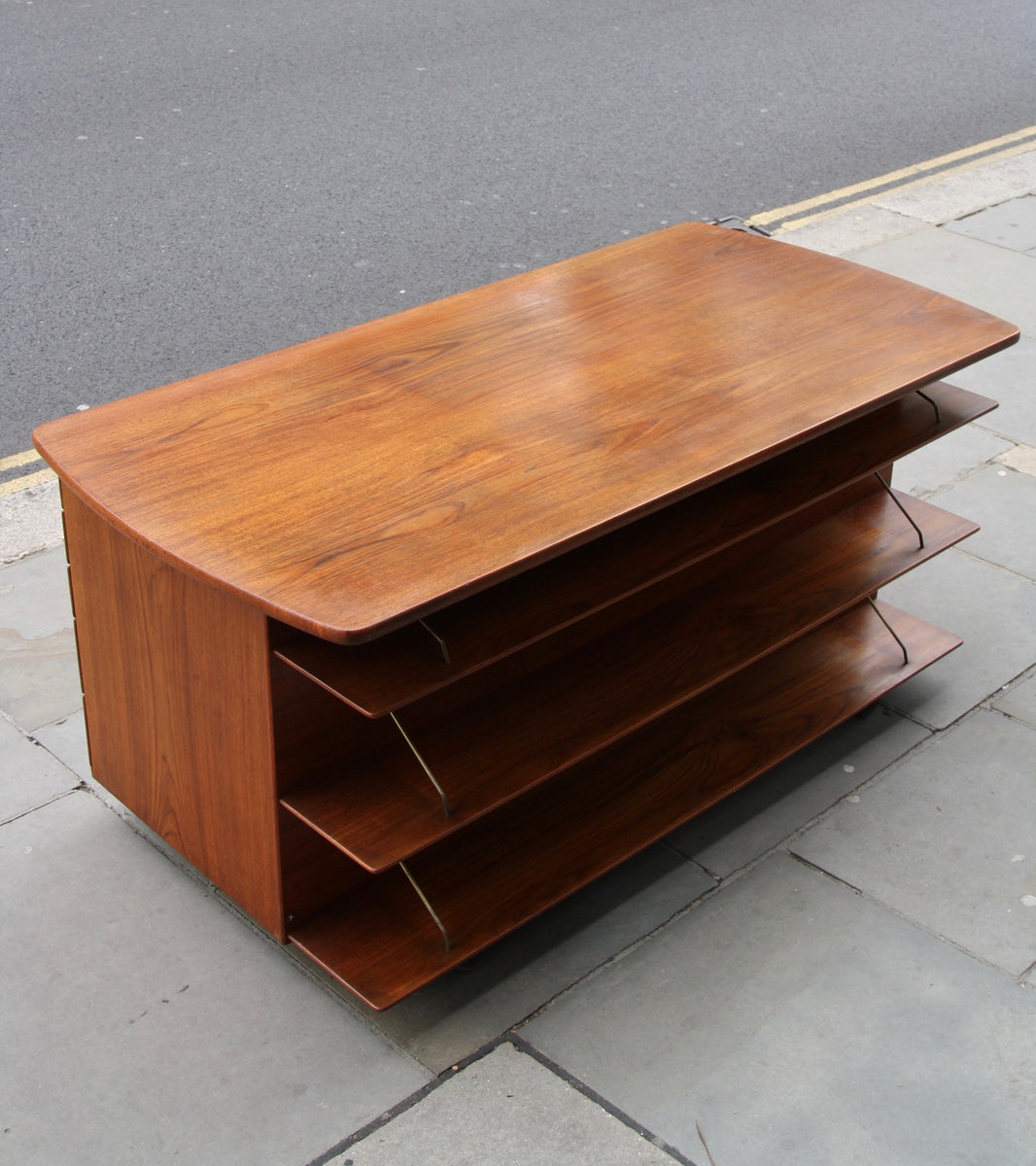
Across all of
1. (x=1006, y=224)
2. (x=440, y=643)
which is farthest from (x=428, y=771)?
(x=1006, y=224)

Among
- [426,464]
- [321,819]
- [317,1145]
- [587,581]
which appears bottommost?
[317,1145]

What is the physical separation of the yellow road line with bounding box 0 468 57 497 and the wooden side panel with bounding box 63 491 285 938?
1.49 metres

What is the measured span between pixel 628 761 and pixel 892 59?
6.95 metres

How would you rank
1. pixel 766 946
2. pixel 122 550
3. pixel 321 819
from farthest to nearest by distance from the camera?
pixel 766 946 → pixel 122 550 → pixel 321 819

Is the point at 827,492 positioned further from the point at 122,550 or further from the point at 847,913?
the point at 122,550

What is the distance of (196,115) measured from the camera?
6953 millimetres

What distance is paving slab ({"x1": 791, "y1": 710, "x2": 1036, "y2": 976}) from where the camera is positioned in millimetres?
2799

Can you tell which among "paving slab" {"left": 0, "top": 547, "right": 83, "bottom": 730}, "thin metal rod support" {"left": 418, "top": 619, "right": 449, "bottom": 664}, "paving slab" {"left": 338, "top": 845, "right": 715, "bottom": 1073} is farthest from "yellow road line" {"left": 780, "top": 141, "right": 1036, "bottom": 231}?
"thin metal rod support" {"left": 418, "top": 619, "right": 449, "bottom": 664}

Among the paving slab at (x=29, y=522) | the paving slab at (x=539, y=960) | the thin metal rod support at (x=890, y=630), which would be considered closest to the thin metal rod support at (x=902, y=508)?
the thin metal rod support at (x=890, y=630)

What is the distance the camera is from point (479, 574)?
2.10m

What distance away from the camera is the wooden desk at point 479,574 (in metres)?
2.25

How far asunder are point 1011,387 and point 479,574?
3390 mm

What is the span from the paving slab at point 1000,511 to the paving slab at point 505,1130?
2228 millimetres

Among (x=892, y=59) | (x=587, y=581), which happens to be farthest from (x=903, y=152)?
(x=587, y=581)
